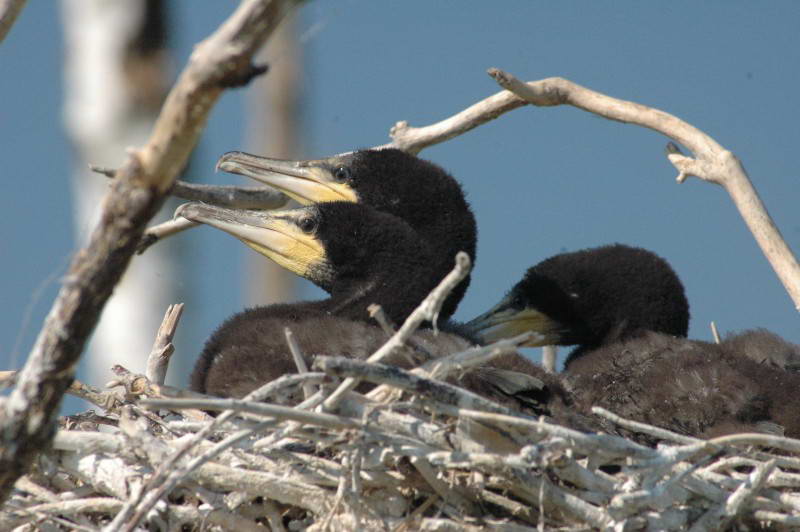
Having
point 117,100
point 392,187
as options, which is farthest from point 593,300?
point 117,100

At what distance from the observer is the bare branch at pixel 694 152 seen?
13.1 ft

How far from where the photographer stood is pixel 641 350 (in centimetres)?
393

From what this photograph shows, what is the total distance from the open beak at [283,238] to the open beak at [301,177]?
15.7 inches

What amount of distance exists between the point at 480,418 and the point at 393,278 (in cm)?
147

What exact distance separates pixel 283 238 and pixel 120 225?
2389 millimetres

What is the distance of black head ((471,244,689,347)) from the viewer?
464cm

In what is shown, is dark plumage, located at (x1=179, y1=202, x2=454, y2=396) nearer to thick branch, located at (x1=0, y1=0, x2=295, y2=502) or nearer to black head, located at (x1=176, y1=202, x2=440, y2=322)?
black head, located at (x1=176, y1=202, x2=440, y2=322)

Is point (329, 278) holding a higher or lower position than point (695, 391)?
higher

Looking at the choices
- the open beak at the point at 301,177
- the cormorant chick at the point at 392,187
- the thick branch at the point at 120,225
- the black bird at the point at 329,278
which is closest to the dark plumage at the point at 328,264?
the black bird at the point at 329,278

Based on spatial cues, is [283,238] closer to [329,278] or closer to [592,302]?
[329,278]

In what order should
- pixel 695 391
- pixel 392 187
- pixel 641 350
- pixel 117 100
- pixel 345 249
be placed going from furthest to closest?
pixel 117 100 → pixel 392 187 → pixel 345 249 → pixel 641 350 → pixel 695 391

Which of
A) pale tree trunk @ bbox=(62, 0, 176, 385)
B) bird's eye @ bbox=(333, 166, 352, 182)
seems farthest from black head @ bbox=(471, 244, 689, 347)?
pale tree trunk @ bbox=(62, 0, 176, 385)

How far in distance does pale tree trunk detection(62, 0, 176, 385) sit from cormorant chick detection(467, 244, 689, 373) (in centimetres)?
141

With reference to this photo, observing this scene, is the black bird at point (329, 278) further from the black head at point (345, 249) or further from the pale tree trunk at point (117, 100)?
the pale tree trunk at point (117, 100)
